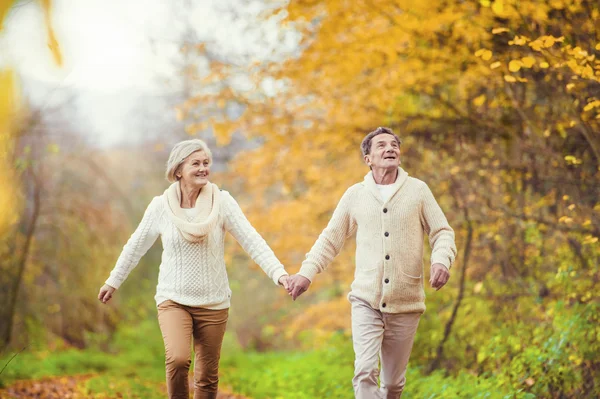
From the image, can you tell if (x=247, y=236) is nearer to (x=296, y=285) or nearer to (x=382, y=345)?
(x=296, y=285)

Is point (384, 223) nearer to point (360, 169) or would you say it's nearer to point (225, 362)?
point (360, 169)

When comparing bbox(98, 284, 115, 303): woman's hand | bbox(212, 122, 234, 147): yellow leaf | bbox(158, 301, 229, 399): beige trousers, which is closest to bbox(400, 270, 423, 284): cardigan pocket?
bbox(158, 301, 229, 399): beige trousers

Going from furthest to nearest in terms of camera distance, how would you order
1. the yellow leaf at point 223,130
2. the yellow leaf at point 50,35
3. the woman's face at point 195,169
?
the yellow leaf at point 223,130 → the woman's face at point 195,169 → the yellow leaf at point 50,35

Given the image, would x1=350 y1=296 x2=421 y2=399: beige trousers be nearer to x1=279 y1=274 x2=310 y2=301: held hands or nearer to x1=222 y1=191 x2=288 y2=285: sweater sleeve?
x1=279 y1=274 x2=310 y2=301: held hands

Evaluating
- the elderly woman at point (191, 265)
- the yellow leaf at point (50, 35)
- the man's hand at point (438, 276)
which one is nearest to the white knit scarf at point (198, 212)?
the elderly woman at point (191, 265)

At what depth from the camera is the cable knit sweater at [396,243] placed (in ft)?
14.4

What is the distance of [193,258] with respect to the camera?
182 inches

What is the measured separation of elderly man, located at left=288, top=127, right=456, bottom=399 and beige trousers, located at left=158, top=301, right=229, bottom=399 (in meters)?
0.58

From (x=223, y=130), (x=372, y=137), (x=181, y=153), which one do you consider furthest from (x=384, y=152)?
(x=223, y=130)

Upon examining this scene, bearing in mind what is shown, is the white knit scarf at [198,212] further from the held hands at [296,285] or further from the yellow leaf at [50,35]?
the yellow leaf at [50,35]

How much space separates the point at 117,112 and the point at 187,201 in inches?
534

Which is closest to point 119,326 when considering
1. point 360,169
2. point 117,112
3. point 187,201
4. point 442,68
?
Answer: point 117,112

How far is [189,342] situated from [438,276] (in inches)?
61.9

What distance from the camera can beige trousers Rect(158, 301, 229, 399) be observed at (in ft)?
14.5
